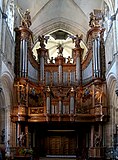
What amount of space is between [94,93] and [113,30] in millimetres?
5000

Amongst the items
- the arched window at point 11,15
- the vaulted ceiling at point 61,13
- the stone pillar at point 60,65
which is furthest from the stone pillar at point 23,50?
the vaulted ceiling at point 61,13

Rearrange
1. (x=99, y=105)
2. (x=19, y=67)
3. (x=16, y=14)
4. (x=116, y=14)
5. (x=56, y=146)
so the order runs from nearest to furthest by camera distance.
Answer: (x=116, y=14) < (x=99, y=105) < (x=19, y=67) < (x=16, y=14) < (x=56, y=146)

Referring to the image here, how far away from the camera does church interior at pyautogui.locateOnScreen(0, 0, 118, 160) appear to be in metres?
25.4

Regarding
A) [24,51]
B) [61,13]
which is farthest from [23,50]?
[61,13]

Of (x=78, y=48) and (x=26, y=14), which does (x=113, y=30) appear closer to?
(x=78, y=48)

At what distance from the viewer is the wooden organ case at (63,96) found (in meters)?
26.3

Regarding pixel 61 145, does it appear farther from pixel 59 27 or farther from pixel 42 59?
pixel 59 27

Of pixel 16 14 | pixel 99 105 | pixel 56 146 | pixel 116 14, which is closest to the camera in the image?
pixel 116 14

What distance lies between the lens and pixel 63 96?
27094 millimetres

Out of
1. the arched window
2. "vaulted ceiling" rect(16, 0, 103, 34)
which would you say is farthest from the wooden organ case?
"vaulted ceiling" rect(16, 0, 103, 34)

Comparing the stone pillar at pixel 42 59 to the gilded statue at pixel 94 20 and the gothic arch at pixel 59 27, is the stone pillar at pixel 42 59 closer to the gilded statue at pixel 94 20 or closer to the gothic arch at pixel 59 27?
the gilded statue at pixel 94 20

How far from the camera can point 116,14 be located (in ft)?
79.2

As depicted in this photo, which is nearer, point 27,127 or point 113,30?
point 113,30

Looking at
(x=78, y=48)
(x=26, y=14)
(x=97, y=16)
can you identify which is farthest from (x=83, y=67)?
(x=26, y=14)
